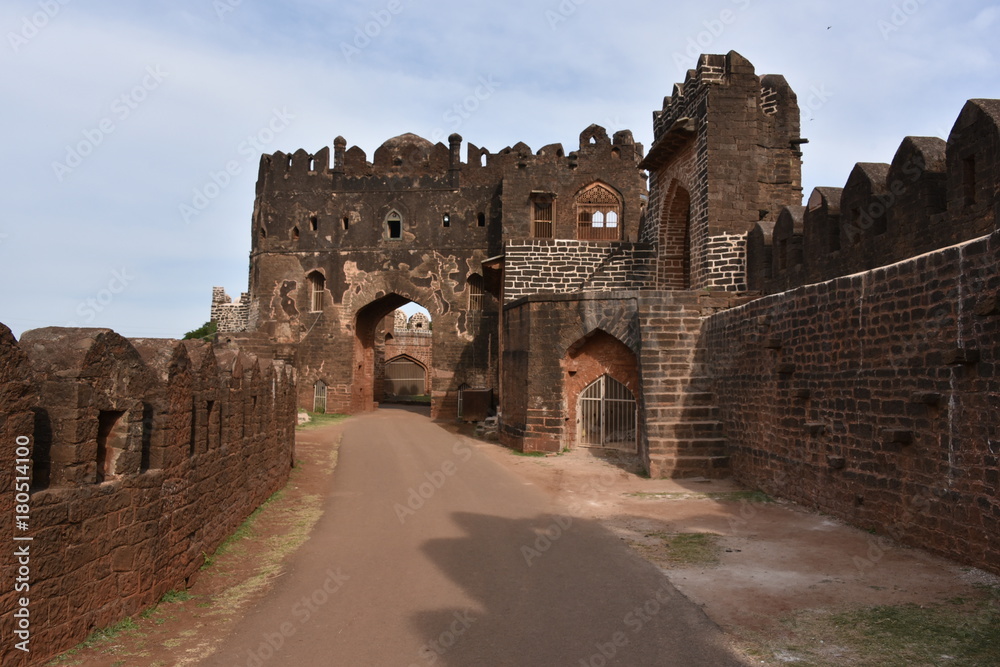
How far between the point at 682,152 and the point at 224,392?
1247 centimetres

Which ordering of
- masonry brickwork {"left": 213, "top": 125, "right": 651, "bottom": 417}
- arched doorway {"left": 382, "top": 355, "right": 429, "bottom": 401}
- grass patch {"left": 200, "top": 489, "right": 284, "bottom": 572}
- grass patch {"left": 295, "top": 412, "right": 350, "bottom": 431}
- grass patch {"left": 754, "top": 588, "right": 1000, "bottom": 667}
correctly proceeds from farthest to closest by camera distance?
1. arched doorway {"left": 382, "top": 355, "right": 429, "bottom": 401}
2. masonry brickwork {"left": 213, "top": 125, "right": 651, "bottom": 417}
3. grass patch {"left": 295, "top": 412, "right": 350, "bottom": 431}
4. grass patch {"left": 200, "top": 489, "right": 284, "bottom": 572}
5. grass patch {"left": 754, "top": 588, "right": 1000, "bottom": 667}

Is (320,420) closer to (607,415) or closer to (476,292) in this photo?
(476,292)

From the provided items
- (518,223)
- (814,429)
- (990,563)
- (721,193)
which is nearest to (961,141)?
(814,429)

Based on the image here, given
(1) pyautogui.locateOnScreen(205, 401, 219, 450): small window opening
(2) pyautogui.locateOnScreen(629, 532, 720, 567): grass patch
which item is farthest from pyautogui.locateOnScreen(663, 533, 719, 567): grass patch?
(1) pyautogui.locateOnScreen(205, 401, 219, 450): small window opening

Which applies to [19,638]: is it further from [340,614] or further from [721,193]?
[721,193]

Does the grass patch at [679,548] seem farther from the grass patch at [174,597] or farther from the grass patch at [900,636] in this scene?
the grass patch at [174,597]

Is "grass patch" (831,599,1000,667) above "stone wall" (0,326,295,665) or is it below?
below

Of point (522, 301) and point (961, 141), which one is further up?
point (961, 141)

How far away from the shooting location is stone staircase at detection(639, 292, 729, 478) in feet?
38.1

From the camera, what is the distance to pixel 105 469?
4.70m

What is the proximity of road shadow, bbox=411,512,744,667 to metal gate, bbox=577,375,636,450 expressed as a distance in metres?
7.12

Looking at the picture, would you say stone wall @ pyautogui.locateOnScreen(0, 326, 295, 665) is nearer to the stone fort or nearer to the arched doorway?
the stone fort

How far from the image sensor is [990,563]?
5430 millimetres

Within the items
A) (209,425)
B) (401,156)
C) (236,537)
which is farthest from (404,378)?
(209,425)
